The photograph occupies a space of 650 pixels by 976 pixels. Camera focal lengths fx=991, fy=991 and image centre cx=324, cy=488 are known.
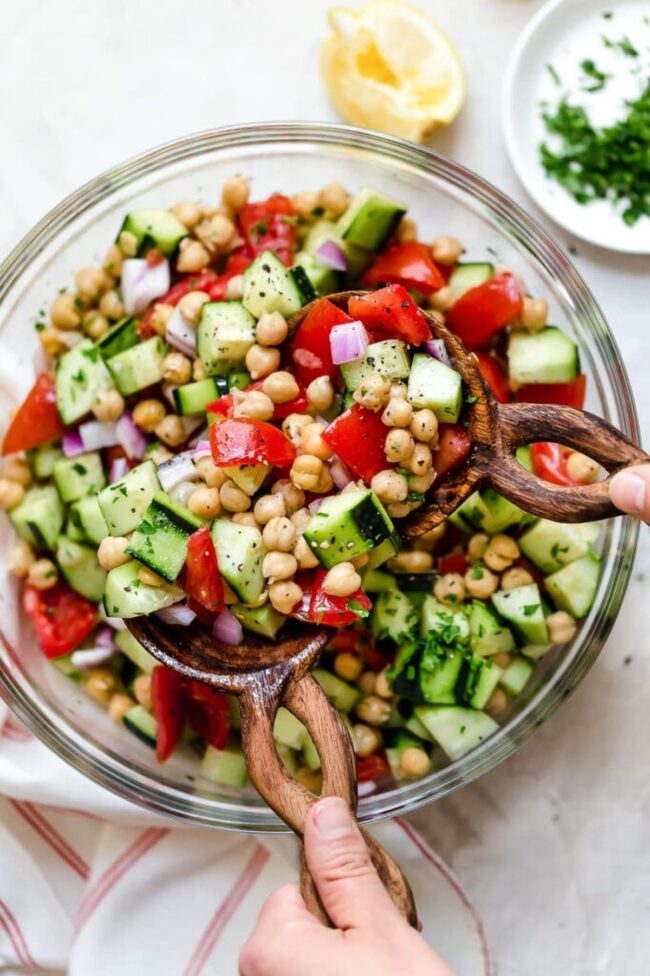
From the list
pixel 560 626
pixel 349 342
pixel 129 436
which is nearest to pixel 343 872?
pixel 560 626

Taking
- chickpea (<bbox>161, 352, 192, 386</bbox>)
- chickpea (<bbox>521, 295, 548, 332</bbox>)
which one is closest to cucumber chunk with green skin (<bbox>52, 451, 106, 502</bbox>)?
chickpea (<bbox>161, 352, 192, 386</bbox>)

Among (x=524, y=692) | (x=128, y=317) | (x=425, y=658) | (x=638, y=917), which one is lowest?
(x=638, y=917)

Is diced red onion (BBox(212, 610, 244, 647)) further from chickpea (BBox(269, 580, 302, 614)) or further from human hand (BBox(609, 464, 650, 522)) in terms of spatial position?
human hand (BBox(609, 464, 650, 522))

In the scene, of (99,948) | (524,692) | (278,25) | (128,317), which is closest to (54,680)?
(99,948)

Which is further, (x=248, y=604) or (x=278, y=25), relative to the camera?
(x=278, y=25)

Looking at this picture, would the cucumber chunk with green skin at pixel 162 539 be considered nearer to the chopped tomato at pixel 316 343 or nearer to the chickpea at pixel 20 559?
the chopped tomato at pixel 316 343

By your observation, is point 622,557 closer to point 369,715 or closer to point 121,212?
point 369,715

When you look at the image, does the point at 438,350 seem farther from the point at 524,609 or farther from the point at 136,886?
the point at 136,886
